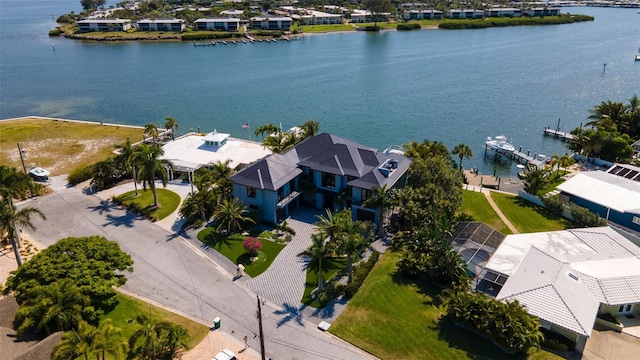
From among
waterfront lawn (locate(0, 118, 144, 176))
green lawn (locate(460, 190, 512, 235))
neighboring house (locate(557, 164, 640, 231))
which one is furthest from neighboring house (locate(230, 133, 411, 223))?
waterfront lawn (locate(0, 118, 144, 176))

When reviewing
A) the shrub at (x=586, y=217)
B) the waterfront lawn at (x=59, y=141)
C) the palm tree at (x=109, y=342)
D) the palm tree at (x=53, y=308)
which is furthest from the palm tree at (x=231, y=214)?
the shrub at (x=586, y=217)

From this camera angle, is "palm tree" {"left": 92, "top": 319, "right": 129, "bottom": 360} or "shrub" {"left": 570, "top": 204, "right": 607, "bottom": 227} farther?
"shrub" {"left": 570, "top": 204, "right": 607, "bottom": 227}

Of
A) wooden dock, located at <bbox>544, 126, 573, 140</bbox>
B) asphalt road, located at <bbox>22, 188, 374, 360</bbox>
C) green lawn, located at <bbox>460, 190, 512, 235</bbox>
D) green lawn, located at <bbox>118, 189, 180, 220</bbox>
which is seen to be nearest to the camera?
asphalt road, located at <bbox>22, 188, 374, 360</bbox>

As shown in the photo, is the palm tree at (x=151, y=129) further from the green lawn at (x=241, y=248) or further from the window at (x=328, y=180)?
the window at (x=328, y=180)

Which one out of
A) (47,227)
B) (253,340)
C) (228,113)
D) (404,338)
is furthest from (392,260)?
(228,113)

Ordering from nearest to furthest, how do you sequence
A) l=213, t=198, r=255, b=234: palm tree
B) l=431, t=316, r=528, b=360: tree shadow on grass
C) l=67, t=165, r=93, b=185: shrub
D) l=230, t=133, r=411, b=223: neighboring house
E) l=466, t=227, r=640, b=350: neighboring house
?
l=431, t=316, r=528, b=360: tree shadow on grass, l=466, t=227, r=640, b=350: neighboring house, l=213, t=198, r=255, b=234: palm tree, l=230, t=133, r=411, b=223: neighboring house, l=67, t=165, r=93, b=185: shrub

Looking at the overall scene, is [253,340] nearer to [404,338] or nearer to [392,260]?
[404,338]

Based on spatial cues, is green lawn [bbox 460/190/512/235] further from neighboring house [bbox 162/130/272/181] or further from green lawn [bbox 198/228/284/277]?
neighboring house [bbox 162/130/272/181]

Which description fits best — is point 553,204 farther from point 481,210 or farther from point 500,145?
point 500,145
